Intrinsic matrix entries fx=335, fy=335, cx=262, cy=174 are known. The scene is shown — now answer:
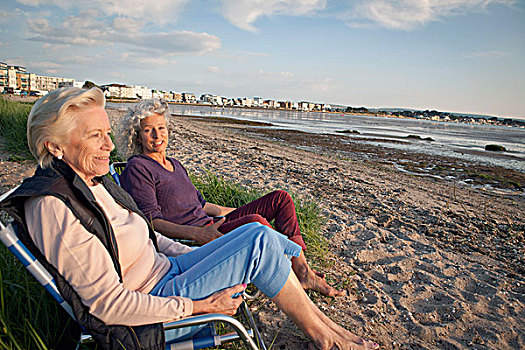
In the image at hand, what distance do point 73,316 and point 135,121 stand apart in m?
1.88

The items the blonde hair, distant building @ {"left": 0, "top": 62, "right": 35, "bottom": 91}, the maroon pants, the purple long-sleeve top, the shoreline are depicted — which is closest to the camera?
the blonde hair

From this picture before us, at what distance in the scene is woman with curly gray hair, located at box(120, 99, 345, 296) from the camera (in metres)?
2.65

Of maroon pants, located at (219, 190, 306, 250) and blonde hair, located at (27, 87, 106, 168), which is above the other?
blonde hair, located at (27, 87, 106, 168)

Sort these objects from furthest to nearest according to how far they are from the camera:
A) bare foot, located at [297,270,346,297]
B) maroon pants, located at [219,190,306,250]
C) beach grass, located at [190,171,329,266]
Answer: beach grass, located at [190,171,329,266] → maroon pants, located at [219,190,306,250] → bare foot, located at [297,270,346,297]

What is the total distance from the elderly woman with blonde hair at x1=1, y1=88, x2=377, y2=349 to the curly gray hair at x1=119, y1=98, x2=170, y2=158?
1.15 m

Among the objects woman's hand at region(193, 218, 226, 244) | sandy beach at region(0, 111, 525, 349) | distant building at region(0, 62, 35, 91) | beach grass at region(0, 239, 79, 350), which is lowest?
sandy beach at region(0, 111, 525, 349)

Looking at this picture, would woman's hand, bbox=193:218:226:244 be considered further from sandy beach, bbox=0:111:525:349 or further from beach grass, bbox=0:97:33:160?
beach grass, bbox=0:97:33:160

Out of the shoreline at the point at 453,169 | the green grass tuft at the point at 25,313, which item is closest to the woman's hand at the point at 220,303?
the green grass tuft at the point at 25,313

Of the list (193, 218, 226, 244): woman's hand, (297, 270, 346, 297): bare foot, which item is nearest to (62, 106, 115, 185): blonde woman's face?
(193, 218, 226, 244): woman's hand

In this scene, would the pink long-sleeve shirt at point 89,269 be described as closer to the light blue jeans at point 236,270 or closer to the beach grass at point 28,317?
the light blue jeans at point 236,270

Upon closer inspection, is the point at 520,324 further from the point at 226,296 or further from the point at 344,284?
the point at 226,296

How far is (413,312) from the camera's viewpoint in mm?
2955

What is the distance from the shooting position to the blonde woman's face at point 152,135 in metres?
2.95

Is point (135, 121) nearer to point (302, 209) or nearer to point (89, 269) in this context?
point (89, 269)
